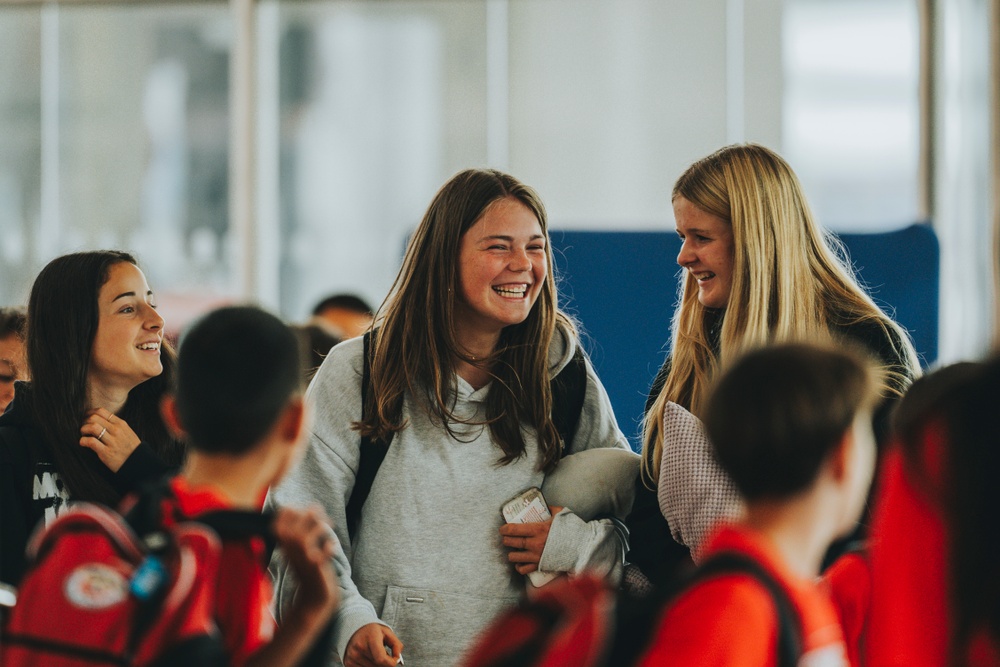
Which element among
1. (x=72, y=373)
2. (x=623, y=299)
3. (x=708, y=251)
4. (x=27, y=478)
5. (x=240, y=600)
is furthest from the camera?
(x=623, y=299)

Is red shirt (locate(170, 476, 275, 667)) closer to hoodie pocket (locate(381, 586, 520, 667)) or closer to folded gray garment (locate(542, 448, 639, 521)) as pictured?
hoodie pocket (locate(381, 586, 520, 667))

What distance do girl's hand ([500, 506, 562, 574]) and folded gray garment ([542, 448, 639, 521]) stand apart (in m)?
0.04

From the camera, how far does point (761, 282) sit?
186 cm

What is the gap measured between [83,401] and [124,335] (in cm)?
13

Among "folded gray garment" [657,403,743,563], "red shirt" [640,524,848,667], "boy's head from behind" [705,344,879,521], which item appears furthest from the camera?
"folded gray garment" [657,403,743,563]

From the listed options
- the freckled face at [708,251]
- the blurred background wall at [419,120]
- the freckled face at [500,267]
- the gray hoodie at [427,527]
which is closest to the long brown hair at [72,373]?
the gray hoodie at [427,527]

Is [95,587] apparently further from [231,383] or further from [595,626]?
[595,626]

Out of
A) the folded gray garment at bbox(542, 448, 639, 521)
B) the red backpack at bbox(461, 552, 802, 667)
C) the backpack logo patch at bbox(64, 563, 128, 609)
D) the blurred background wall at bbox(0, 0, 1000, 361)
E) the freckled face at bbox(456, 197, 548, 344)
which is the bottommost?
the folded gray garment at bbox(542, 448, 639, 521)

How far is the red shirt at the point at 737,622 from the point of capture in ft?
2.96

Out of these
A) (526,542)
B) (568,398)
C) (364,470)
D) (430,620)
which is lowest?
(430,620)

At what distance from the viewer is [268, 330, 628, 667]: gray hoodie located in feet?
5.92

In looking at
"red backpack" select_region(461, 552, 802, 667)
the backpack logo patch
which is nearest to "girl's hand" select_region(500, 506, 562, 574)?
"red backpack" select_region(461, 552, 802, 667)

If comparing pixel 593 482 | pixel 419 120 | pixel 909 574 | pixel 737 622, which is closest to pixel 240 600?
pixel 737 622

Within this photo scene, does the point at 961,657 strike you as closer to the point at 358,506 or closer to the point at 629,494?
the point at 629,494
